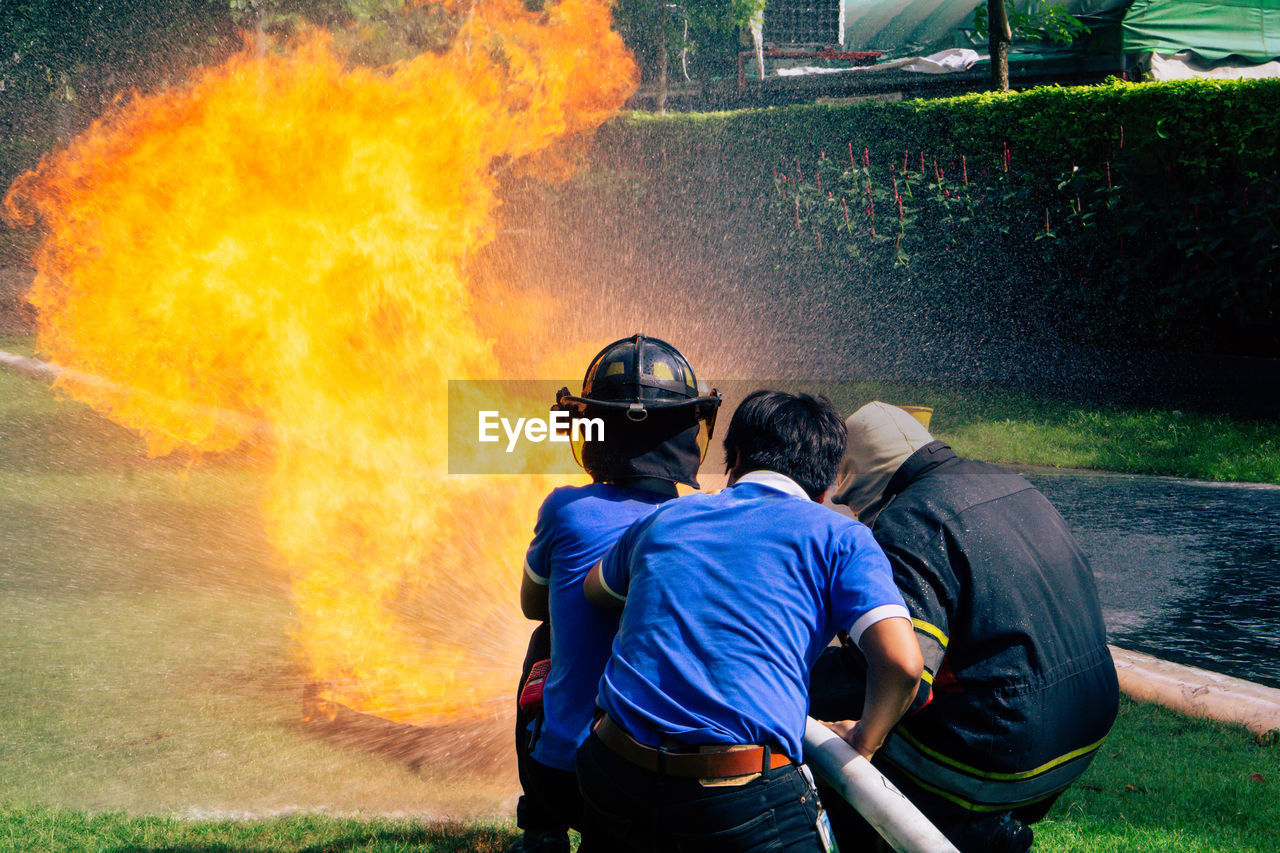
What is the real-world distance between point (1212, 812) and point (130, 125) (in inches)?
389

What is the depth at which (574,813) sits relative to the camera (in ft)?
10.1

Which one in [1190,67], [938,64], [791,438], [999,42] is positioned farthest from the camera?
[938,64]

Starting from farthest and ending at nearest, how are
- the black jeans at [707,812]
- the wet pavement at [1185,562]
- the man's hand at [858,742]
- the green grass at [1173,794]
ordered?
the wet pavement at [1185,562]
the green grass at [1173,794]
the man's hand at [858,742]
the black jeans at [707,812]

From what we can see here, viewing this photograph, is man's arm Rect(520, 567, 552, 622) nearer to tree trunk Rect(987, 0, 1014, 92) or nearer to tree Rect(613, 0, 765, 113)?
tree trunk Rect(987, 0, 1014, 92)

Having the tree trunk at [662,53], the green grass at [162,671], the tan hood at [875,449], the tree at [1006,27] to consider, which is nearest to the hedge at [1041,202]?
the tree at [1006,27]

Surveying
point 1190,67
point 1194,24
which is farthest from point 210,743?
point 1194,24

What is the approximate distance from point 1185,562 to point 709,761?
6.02 meters

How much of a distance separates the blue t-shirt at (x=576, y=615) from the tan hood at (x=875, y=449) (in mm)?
687

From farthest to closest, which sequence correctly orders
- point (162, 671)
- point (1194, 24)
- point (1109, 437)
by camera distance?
point (1194, 24)
point (1109, 437)
point (162, 671)

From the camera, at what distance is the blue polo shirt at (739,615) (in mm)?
2363

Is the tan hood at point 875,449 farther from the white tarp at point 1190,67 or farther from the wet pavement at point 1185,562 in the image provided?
the white tarp at point 1190,67

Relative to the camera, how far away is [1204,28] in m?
18.7

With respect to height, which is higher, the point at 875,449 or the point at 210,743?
the point at 875,449

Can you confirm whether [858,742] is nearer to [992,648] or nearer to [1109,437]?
[992,648]
